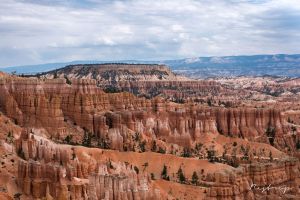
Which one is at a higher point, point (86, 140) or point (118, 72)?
point (118, 72)

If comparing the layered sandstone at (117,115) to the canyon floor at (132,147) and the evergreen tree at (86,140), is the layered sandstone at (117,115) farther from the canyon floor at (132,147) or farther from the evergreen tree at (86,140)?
the evergreen tree at (86,140)

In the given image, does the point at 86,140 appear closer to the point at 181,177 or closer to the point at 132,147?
the point at 132,147

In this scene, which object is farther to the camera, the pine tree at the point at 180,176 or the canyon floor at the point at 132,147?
the pine tree at the point at 180,176

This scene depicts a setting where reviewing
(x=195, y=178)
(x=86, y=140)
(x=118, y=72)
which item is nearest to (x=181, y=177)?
(x=195, y=178)

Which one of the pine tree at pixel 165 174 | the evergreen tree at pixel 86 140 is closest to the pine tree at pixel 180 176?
the pine tree at pixel 165 174

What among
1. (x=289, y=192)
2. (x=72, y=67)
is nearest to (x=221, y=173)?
(x=289, y=192)

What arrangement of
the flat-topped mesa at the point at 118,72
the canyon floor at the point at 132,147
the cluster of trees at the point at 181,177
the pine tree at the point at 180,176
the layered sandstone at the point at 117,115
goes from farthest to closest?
the flat-topped mesa at the point at 118,72 < the layered sandstone at the point at 117,115 < the pine tree at the point at 180,176 < the cluster of trees at the point at 181,177 < the canyon floor at the point at 132,147

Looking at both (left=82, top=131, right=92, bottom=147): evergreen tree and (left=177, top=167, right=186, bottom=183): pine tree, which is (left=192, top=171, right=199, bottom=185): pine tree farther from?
(left=82, top=131, right=92, bottom=147): evergreen tree

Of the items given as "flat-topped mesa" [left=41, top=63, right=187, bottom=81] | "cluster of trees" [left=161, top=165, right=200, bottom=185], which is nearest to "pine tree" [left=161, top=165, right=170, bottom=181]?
"cluster of trees" [left=161, top=165, right=200, bottom=185]

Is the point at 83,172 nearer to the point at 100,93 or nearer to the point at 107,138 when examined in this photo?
the point at 107,138

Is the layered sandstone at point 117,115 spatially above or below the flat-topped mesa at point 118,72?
below
